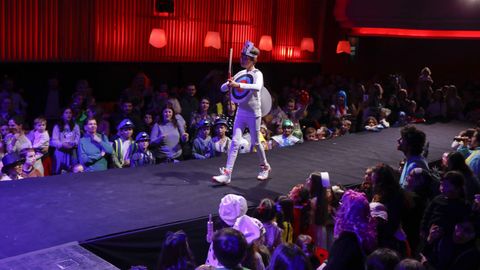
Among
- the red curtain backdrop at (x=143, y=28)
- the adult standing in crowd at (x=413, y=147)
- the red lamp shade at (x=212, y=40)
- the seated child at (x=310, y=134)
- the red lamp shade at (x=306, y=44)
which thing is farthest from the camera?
the red lamp shade at (x=306, y=44)

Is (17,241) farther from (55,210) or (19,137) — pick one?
(19,137)

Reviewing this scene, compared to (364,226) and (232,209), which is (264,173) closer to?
(232,209)

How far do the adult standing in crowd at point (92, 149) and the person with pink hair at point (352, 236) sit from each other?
3638 mm

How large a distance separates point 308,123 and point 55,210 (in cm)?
527

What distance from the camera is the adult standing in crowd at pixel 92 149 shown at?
634 centimetres

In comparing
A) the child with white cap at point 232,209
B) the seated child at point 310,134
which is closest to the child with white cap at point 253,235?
the child with white cap at point 232,209

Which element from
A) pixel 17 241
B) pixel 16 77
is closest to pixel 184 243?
pixel 17 241

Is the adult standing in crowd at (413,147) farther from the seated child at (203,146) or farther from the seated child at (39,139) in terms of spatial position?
the seated child at (39,139)

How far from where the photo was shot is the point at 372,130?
9.09 metres

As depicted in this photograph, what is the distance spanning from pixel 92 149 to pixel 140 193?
1.25 meters

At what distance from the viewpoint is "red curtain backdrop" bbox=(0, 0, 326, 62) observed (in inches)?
373

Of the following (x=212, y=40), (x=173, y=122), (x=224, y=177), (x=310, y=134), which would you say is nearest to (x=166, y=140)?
(x=173, y=122)

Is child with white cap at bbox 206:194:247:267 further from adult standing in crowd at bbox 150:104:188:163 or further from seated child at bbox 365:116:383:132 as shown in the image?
seated child at bbox 365:116:383:132

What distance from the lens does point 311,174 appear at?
4902mm
